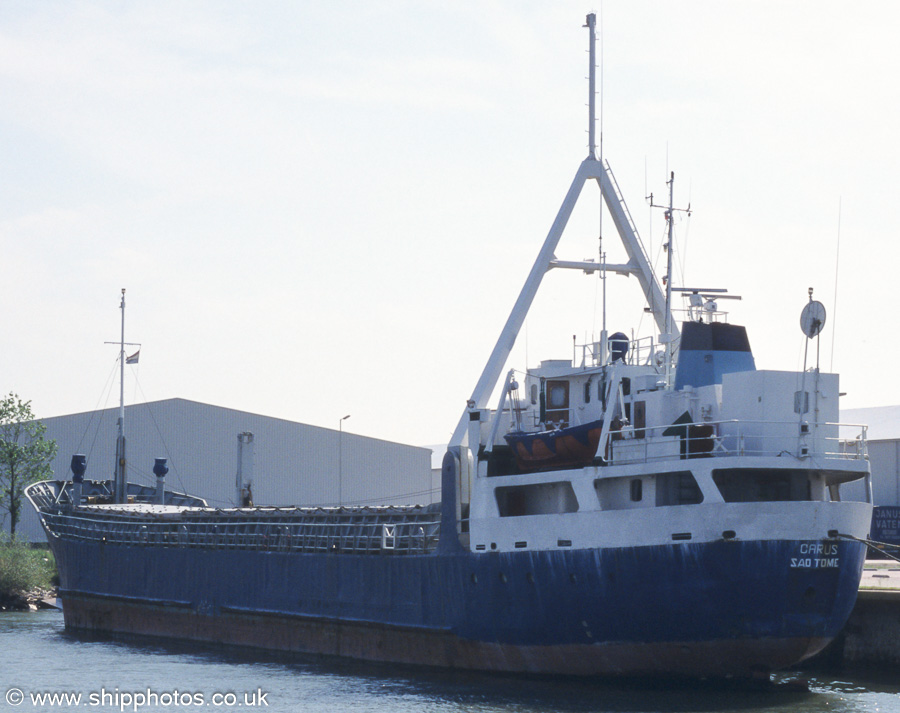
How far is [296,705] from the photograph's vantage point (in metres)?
26.2

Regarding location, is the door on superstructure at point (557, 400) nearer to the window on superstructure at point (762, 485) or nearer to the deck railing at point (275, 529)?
the deck railing at point (275, 529)

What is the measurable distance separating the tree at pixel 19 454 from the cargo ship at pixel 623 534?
31713mm

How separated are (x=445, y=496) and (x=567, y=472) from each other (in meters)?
4.45

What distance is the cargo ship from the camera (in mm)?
25500

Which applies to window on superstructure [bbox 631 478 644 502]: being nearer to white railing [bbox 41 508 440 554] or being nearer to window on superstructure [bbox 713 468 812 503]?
window on superstructure [bbox 713 468 812 503]

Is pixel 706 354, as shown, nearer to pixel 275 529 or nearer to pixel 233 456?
pixel 275 529

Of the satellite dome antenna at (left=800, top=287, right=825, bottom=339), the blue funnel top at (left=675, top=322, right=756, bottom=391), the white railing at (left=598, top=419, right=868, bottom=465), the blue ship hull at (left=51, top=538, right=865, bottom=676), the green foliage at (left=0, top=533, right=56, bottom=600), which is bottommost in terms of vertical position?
the green foliage at (left=0, top=533, right=56, bottom=600)

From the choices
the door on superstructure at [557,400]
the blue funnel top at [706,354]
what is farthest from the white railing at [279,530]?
the blue funnel top at [706,354]

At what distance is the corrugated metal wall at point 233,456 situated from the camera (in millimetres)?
69375

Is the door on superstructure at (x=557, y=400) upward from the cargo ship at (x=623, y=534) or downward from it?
upward

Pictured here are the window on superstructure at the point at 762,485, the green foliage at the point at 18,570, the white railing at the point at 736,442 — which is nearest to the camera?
the white railing at the point at 736,442

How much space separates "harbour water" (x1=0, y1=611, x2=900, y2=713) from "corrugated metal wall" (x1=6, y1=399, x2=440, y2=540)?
3351 cm

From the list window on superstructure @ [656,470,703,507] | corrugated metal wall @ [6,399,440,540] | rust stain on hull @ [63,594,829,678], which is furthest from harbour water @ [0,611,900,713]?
corrugated metal wall @ [6,399,440,540]

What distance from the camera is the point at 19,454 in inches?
2506
